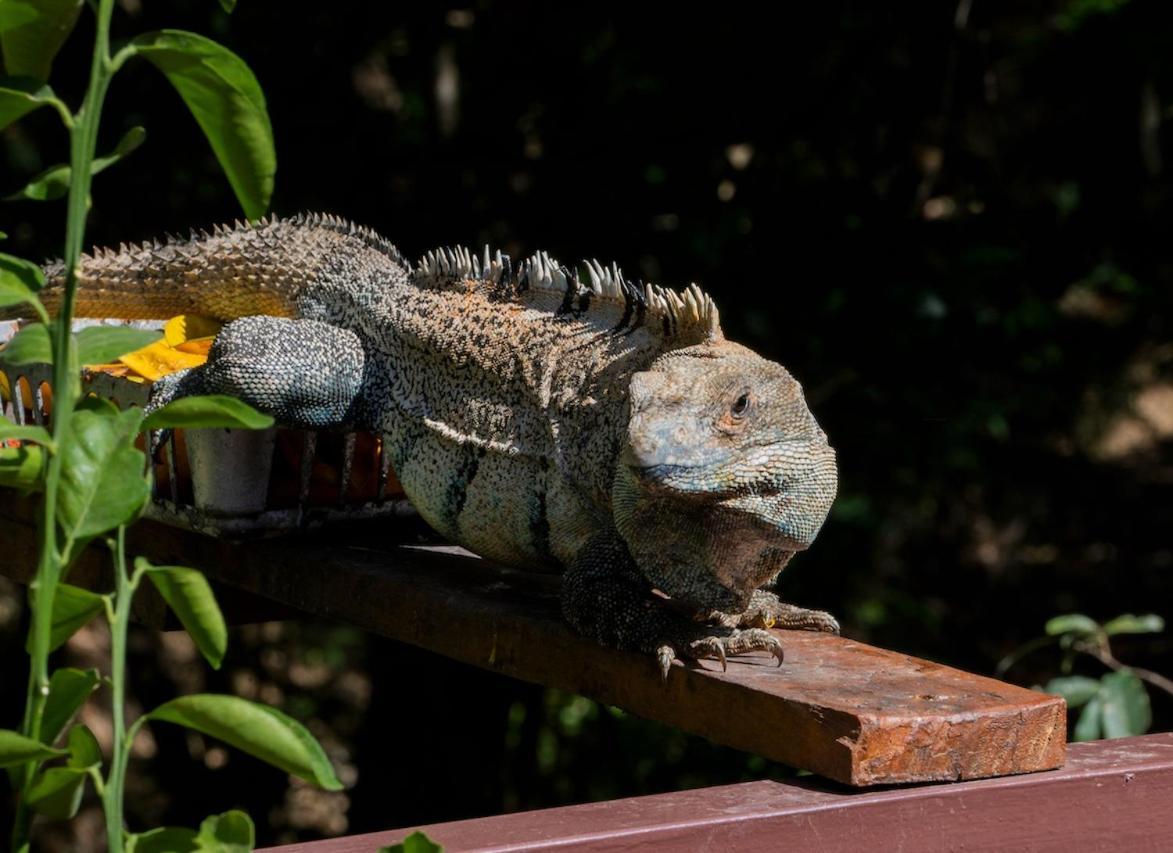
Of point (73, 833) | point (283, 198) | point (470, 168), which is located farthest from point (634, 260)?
point (73, 833)

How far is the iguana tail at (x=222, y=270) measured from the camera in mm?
3264

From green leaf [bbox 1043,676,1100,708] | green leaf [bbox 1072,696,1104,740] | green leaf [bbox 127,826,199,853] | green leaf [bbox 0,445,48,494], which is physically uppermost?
green leaf [bbox 0,445,48,494]

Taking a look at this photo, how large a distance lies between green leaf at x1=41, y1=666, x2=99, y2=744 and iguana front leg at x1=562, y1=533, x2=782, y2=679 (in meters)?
1.07

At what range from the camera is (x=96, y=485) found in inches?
44.1

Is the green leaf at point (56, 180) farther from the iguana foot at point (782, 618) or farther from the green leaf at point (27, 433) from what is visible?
the iguana foot at point (782, 618)

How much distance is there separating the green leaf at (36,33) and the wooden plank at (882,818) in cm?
76

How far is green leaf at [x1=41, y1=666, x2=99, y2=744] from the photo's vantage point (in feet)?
3.71

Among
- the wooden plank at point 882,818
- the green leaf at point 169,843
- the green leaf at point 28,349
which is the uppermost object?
the green leaf at point 28,349

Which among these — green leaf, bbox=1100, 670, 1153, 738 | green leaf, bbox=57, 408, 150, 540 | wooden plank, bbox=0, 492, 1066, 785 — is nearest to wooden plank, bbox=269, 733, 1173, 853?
wooden plank, bbox=0, 492, 1066, 785

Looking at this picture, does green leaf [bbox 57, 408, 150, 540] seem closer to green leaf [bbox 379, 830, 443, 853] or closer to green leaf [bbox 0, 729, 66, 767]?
green leaf [bbox 0, 729, 66, 767]

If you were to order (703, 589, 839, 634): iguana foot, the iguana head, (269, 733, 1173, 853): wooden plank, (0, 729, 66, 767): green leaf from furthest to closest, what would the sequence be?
1. (703, 589, 839, 634): iguana foot
2. the iguana head
3. (269, 733, 1173, 853): wooden plank
4. (0, 729, 66, 767): green leaf

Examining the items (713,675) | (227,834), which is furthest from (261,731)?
(713,675)

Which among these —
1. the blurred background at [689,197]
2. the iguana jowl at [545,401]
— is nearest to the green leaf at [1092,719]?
the blurred background at [689,197]

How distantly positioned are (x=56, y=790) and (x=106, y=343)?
0.36 metres
